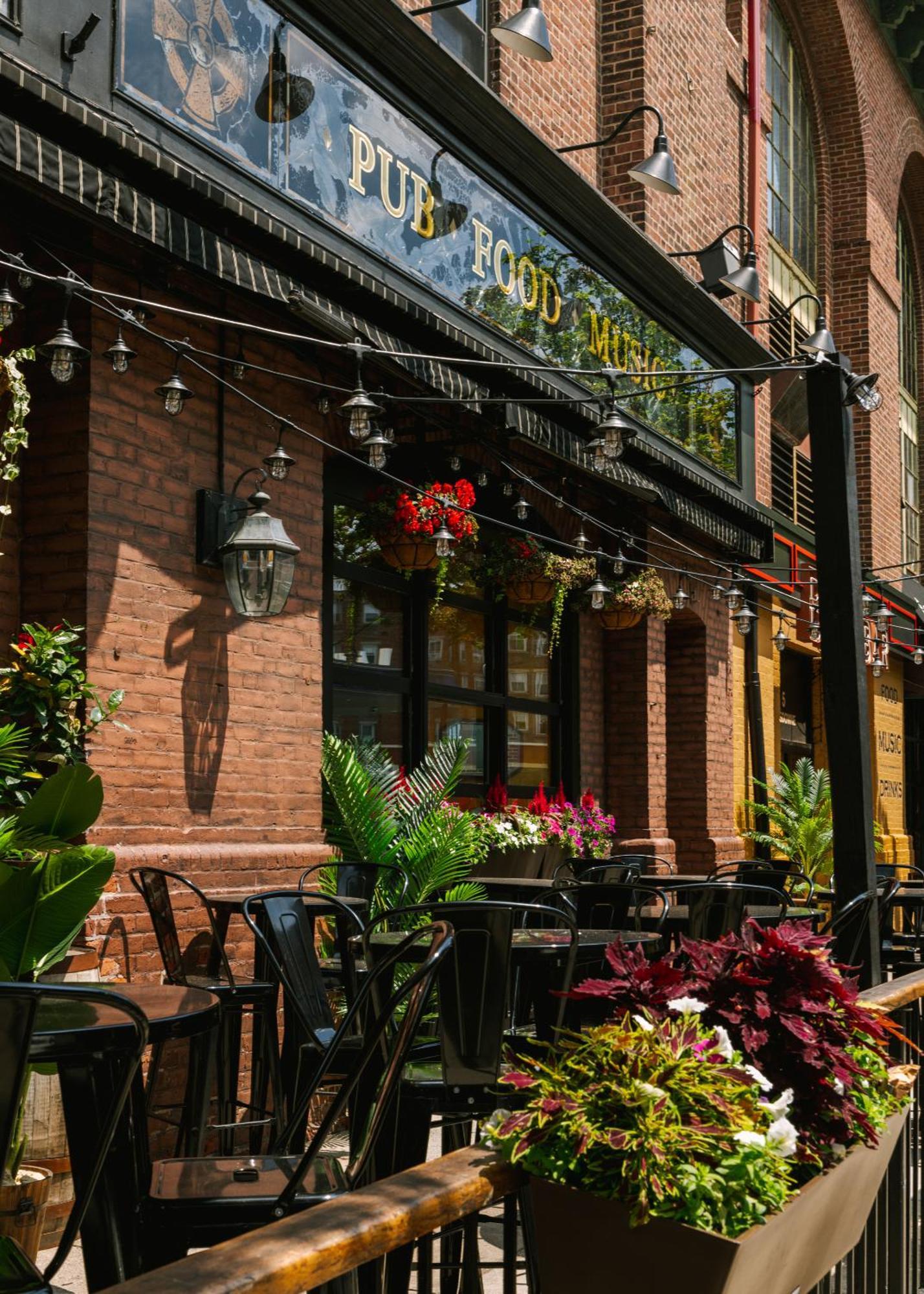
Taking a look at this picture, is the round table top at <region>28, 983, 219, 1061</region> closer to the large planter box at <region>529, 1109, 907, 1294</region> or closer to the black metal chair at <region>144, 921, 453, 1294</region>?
the black metal chair at <region>144, 921, 453, 1294</region>

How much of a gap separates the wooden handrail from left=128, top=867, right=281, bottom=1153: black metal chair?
360cm

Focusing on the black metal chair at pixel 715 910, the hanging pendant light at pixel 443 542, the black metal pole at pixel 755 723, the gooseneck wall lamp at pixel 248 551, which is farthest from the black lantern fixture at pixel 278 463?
the black metal pole at pixel 755 723

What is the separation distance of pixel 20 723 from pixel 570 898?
3615mm

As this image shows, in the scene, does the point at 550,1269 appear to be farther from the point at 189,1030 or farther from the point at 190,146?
the point at 190,146

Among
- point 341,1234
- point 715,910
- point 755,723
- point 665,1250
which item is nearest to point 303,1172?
point 665,1250

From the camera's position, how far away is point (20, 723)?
571 centimetres

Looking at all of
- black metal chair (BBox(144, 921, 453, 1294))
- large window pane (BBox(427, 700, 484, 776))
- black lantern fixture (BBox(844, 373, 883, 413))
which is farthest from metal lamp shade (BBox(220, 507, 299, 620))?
black metal chair (BBox(144, 921, 453, 1294))

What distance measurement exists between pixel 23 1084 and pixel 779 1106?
1.15 meters

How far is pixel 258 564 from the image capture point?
6.51 metres

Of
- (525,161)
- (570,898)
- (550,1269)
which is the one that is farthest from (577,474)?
(550,1269)

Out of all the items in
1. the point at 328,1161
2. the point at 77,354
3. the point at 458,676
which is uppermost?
the point at 77,354

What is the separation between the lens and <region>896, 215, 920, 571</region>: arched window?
22297 millimetres

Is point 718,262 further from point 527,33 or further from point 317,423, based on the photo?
point 317,423

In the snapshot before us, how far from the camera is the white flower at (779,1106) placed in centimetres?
206
